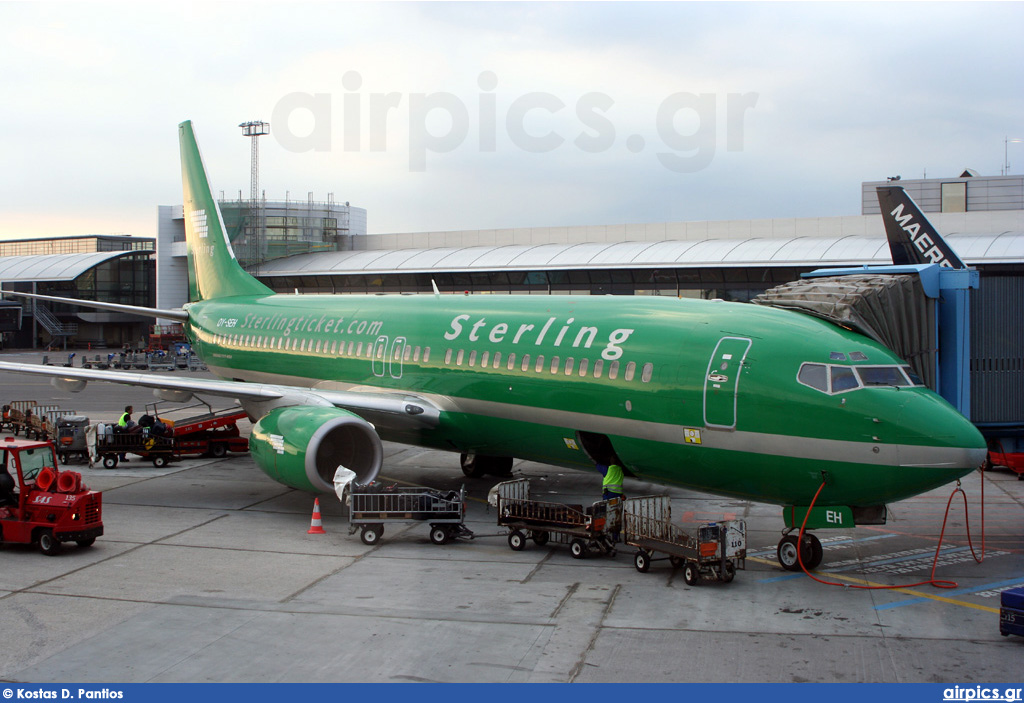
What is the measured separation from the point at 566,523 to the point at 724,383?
12.3ft

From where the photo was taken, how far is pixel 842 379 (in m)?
14.7

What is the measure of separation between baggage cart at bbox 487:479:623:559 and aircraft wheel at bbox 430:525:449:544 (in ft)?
3.35

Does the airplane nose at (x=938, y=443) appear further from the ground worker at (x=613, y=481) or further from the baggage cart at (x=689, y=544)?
the ground worker at (x=613, y=481)

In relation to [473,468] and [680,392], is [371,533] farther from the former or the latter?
[473,468]

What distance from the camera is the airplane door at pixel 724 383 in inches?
605

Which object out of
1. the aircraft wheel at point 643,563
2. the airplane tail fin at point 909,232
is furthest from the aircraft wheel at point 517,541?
the airplane tail fin at point 909,232

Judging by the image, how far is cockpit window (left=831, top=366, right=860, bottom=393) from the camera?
14.6 m

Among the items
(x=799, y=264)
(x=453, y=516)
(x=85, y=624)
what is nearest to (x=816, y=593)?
(x=453, y=516)

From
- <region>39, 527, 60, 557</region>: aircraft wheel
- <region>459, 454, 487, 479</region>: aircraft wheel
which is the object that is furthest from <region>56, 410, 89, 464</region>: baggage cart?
<region>39, 527, 60, 557</region>: aircraft wheel

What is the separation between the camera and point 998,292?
17.9 meters

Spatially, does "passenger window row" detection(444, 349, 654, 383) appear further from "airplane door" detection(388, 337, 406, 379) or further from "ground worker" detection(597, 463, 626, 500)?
"ground worker" detection(597, 463, 626, 500)

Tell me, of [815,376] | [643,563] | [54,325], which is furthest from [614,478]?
[54,325]

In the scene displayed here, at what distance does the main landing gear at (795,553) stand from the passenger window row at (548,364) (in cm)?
351
